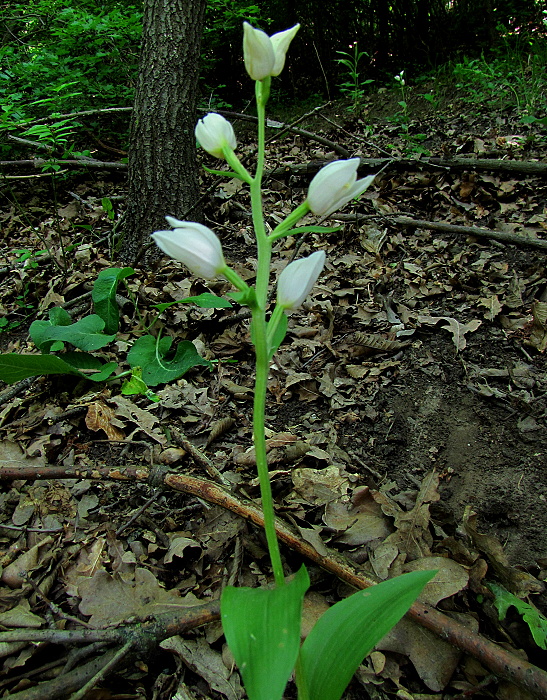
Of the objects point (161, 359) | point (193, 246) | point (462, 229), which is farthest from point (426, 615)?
point (462, 229)

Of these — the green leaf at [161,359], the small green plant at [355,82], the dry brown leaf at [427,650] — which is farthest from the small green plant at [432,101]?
the dry brown leaf at [427,650]

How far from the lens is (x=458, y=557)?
58.6 inches

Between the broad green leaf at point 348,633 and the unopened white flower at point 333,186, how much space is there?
0.91 meters

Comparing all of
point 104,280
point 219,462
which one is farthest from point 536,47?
point 219,462

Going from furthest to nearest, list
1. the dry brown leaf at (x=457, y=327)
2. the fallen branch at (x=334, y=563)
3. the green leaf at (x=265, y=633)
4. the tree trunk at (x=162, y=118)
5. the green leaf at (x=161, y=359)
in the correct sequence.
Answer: the tree trunk at (x=162, y=118) < the dry brown leaf at (x=457, y=327) < the green leaf at (x=161, y=359) < the fallen branch at (x=334, y=563) < the green leaf at (x=265, y=633)

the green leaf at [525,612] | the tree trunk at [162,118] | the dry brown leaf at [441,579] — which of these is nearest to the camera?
the green leaf at [525,612]

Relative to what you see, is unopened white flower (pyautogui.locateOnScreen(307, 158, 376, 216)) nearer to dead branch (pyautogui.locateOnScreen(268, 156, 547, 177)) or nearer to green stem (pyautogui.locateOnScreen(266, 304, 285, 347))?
green stem (pyautogui.locateOnScreen(266, 304, 285, 347))

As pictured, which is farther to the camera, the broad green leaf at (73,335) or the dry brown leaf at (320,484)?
the broad green leaf at (73,335)

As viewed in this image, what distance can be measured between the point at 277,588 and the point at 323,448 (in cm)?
112

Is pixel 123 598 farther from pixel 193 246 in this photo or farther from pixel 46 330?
pixel 46 330

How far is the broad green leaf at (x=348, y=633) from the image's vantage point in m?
1.04

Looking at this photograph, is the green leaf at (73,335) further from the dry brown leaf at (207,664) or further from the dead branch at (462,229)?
the dead branch at (462,229)

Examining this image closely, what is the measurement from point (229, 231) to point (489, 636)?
3234mm

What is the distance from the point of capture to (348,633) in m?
1.05
